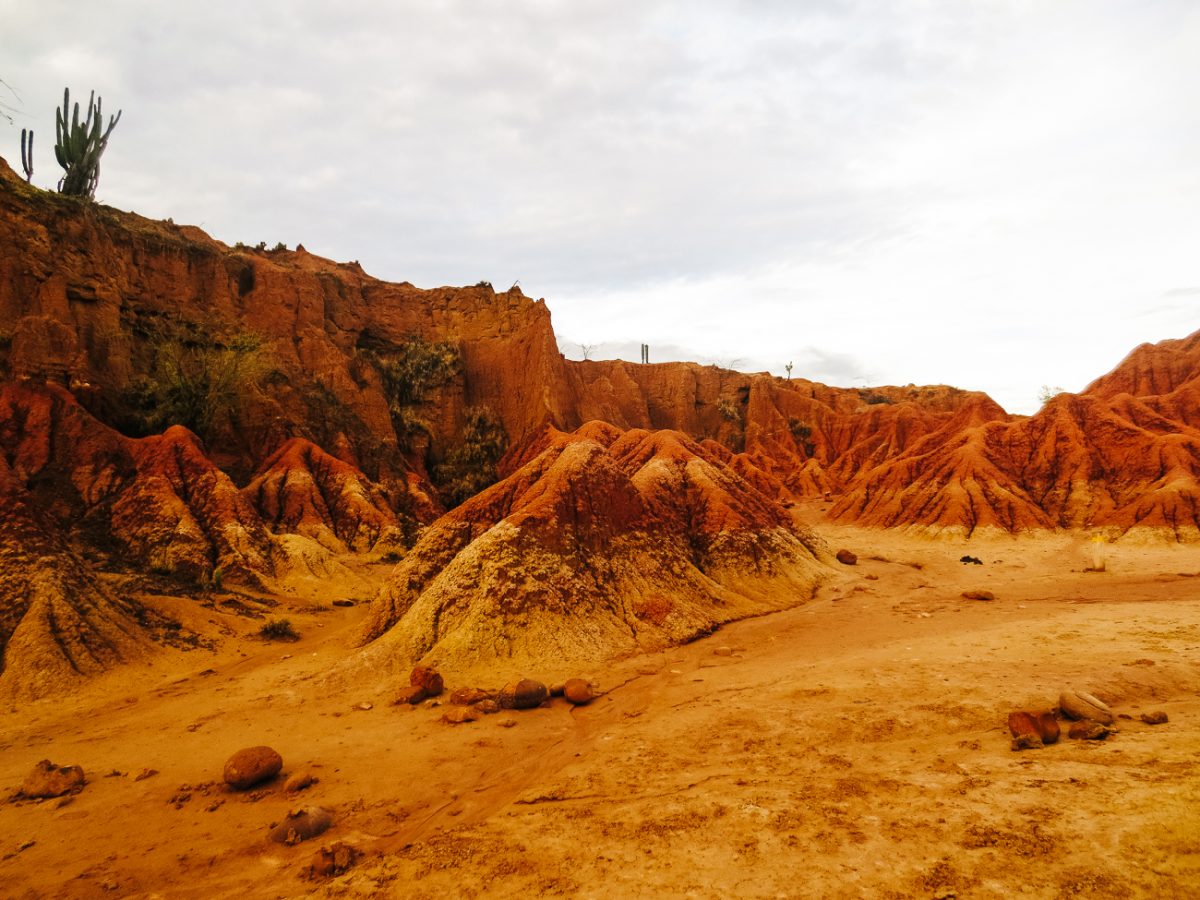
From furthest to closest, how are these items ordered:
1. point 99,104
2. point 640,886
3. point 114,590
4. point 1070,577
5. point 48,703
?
point 99,104
point 1070,577
point 114,590
point 48,703
point 640,886

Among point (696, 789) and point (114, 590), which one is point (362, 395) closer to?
point (114, 590)

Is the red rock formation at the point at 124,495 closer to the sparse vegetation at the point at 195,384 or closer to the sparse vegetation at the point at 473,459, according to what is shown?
the sparse vegetation at the point at 195,384

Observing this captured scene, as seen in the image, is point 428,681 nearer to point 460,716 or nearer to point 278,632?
point 460,716

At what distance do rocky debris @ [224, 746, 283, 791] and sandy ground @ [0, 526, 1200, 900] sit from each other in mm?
129

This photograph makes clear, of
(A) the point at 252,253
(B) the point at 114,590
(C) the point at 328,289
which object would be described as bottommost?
(B) the point at 114,590

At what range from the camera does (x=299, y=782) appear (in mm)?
6125

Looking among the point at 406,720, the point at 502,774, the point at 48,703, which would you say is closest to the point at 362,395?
the point at 48,703

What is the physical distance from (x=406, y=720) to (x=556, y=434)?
24069 millimetres

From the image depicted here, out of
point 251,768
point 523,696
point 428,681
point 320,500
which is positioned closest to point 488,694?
point 523,696

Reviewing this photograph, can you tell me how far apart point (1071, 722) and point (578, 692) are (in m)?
6.04

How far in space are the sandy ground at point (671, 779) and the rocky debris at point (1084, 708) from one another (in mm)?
327

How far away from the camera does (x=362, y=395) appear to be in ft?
105

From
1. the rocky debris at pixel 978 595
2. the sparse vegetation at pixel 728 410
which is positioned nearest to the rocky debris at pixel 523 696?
the rocky debris at pixel 978 595

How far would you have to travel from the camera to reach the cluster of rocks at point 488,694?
8539 mm
